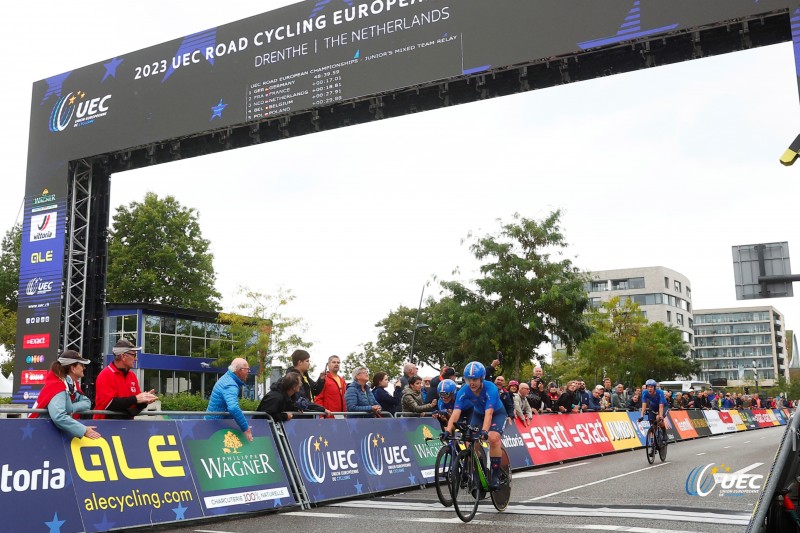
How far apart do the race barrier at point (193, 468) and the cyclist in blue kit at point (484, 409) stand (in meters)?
2.35

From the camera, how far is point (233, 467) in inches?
404

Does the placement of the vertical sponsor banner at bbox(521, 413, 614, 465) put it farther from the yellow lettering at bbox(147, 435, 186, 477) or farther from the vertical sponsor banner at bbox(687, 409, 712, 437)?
the vertical sponsor banner at bbox(687, 409, 712, 437)

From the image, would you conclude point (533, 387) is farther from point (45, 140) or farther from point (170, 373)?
point (170, 373)

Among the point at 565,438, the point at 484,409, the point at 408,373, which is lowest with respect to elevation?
the point at 565,438

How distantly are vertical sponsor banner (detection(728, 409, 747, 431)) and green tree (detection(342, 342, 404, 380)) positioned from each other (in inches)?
1369

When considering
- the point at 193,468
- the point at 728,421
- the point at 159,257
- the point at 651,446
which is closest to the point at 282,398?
the point at 193,468

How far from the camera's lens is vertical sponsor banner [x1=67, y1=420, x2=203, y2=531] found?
846 centimetres

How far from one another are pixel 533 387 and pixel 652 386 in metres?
2.73

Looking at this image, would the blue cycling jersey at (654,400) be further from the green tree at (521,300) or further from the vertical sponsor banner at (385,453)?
the green tree at (521,300)

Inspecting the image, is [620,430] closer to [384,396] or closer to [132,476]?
[384,396]

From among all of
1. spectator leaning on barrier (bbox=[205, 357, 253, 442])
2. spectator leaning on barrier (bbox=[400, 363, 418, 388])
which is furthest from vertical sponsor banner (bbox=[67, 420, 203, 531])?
spectator leaning on barrier (bbox=[400, 363, 418, 388])

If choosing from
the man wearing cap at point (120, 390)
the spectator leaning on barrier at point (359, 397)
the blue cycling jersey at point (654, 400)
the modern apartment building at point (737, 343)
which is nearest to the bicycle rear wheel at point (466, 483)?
the spectator leaning on barrier at point (359, 397)

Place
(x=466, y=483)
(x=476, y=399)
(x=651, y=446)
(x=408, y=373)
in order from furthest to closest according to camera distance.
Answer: (x=651, y=446) < (x=408, y=373) < (x=476, y=399) < (x=466, y=483)

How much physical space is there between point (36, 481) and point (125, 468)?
112 cm
